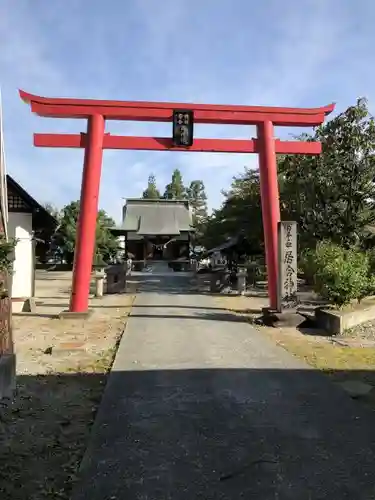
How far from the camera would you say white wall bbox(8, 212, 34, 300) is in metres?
13.3

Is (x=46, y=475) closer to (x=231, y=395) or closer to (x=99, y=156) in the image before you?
(x=231, y=395)

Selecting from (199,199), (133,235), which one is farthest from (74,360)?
(199,199)

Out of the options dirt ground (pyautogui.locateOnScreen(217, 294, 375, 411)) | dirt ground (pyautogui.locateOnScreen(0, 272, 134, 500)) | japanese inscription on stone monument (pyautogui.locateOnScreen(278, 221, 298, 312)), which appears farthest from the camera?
japanese inscription on stone monument (pyautogui.locateOnScreen(278, 221, 298, 312))

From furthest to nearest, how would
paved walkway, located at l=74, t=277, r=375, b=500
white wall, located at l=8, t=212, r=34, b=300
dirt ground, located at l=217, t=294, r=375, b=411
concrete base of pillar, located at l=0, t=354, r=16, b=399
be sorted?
white wall, located at l=8, t=212, r=34, b=300, dirt ground, located at l=217, t=294, r=375, b=411, concrete base of pillar, located at l=0, t=354, r=16, b=399, paved walkway, located at l=74, t=277, r=375, b=500

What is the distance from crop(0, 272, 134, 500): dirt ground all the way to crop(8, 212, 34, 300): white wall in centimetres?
261

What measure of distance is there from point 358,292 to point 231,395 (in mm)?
6444

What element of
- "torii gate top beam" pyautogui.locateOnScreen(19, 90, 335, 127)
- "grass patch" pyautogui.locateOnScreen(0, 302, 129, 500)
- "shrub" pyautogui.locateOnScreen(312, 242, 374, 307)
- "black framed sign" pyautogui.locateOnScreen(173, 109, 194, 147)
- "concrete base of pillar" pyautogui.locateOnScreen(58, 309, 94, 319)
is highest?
"torii gate top beam" pyautogui.locateOnScreen(19, 90, 335, 127)

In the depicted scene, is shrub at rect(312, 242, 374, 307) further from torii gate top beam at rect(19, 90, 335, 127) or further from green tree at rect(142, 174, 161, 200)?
green tree at rect(142, 174, 161, 200)

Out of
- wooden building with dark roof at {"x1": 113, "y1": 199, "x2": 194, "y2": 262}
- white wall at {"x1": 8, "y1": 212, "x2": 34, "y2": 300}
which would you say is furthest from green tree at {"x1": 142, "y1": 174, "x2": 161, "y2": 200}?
white wall at {"x1": 8, "y1": 212, "x2": 34, "y2": 300}

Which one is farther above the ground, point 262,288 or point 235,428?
point 262,288

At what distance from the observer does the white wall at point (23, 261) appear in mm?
13258

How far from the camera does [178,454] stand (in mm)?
3756

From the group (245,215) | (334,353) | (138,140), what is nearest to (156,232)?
(245,215)

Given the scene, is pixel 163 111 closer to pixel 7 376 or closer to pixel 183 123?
Result: pixel 183 123
